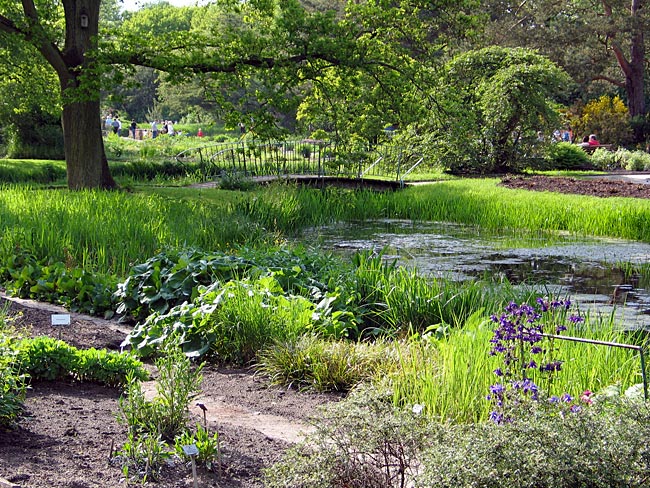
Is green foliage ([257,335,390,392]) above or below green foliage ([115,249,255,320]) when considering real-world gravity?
below

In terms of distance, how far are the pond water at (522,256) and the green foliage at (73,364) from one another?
4.79 meters

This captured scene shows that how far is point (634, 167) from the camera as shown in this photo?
92.8ft

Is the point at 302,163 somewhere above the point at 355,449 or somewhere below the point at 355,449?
above

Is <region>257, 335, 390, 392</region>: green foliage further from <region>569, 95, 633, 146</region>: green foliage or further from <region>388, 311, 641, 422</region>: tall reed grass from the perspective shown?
<region>569, 95, 633, 146</region>: green foliage

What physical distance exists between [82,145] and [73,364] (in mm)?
11610

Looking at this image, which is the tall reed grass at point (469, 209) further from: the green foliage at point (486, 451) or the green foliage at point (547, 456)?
the green foliage at point (547, 456)

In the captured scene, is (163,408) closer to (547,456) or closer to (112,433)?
(112,433)

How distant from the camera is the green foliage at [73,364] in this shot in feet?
16.0

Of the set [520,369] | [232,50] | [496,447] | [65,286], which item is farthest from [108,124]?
[496,447]

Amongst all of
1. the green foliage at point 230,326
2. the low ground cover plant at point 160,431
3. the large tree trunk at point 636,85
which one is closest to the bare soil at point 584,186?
the green foliage at point 230,326

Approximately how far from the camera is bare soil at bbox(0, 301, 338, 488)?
336cm

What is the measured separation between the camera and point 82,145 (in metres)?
15.8

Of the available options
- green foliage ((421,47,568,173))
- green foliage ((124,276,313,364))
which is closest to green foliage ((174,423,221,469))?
green foliage ((124,276,313,364))

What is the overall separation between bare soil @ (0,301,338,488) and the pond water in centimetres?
401
